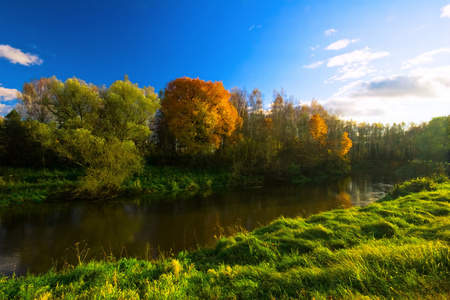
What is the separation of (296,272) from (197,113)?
21845mm

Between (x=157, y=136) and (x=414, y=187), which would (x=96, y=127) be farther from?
(x=414, y=187)

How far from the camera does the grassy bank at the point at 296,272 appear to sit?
2.98 metres

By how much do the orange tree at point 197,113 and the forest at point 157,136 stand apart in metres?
0.12

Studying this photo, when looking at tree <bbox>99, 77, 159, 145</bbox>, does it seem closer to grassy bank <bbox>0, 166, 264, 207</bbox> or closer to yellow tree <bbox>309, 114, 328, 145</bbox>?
grassy bank <bbox>0, 166, 264, 207</bbox>

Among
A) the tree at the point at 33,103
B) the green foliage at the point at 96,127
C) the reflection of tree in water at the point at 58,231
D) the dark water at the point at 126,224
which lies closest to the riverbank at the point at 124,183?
the green foliage at the point at 96,127

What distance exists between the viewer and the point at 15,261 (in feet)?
24.3

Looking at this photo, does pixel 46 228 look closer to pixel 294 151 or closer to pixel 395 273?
pixel 395 273

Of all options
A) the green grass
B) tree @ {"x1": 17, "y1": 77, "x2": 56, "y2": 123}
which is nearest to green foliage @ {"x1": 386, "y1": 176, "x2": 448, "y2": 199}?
the green grass

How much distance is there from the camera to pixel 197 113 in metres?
24.0

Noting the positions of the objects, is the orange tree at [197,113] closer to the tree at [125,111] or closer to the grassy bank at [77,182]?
the tree at [125,111]

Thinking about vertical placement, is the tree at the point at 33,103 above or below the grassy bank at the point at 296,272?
above

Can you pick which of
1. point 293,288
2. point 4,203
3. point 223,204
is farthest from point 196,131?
point 293,288

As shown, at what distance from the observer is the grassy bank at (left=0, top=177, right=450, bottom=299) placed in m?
2.98

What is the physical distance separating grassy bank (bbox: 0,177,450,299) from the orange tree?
18.8 m
